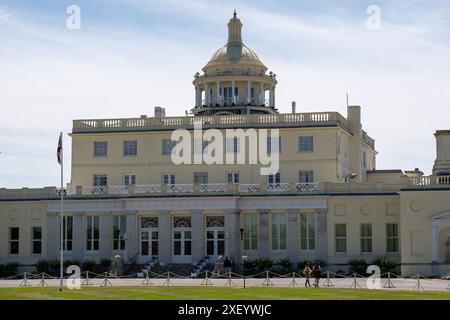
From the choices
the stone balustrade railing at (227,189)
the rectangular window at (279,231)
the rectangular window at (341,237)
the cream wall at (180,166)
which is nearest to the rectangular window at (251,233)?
the rectangular window at (279,231)

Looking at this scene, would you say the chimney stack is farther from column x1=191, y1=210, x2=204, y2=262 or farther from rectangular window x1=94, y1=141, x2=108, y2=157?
column x1=191, y1=210, x2=204, y2=262

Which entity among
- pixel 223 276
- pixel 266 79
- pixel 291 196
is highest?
pixel 266 79

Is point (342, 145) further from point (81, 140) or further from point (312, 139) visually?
point (81, 140)

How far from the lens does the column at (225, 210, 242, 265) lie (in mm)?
80875

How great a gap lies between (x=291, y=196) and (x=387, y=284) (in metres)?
17.3

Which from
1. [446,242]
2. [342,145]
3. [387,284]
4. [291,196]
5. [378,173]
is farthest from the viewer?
[378,173]

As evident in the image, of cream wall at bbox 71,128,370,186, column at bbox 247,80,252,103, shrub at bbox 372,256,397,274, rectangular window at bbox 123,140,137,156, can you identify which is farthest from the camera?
column at bbox 247,80,252,103

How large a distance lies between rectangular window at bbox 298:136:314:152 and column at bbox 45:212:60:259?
60.2ft

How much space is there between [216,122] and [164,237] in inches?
405

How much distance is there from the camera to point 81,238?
276 feet

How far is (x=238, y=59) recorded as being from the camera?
9350 centimetres

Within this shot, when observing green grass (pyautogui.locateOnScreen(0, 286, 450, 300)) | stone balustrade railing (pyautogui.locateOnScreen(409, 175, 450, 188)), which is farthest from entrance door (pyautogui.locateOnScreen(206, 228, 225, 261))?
green grass (pyautogui.locateOnScreen(0, 286, 450, 300))

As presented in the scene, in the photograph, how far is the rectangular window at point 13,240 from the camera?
85.8 m
